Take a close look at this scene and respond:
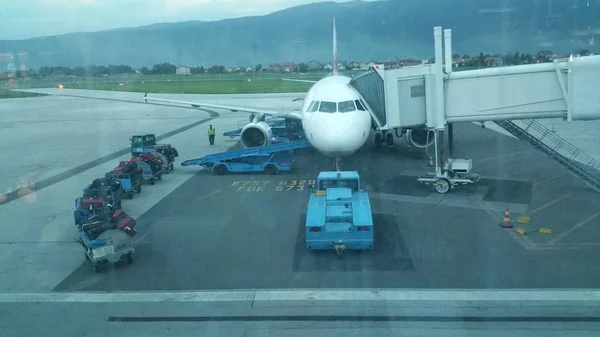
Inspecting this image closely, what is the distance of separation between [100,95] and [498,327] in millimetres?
61513

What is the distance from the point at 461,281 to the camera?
29.0ft

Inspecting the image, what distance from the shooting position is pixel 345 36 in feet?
172

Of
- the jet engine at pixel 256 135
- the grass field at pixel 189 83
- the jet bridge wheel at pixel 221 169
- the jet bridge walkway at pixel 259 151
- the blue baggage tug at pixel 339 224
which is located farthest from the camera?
the grass field at pixel 189 83

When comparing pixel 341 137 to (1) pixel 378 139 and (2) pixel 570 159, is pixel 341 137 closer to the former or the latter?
(1) pixel 378 139

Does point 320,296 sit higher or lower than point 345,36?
lower

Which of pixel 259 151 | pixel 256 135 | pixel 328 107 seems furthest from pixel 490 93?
pixel 256 135

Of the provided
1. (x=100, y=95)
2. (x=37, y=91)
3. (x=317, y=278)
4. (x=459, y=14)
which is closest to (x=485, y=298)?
(x=317, y=278)

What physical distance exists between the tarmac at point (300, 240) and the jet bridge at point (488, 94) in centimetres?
201

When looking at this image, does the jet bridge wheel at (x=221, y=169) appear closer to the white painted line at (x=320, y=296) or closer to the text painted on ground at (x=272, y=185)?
the text painted on ground at (x=272, y=185)

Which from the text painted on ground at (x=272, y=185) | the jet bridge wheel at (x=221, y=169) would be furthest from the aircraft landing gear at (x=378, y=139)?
the jet bridge wheel at (x=221, y=169)

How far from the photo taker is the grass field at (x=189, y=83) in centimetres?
5297

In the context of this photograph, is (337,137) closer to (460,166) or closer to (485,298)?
(460,166)

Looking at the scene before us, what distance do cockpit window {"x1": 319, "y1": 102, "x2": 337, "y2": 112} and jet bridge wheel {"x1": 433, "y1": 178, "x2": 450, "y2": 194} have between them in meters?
3.90

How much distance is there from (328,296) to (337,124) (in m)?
7.78
